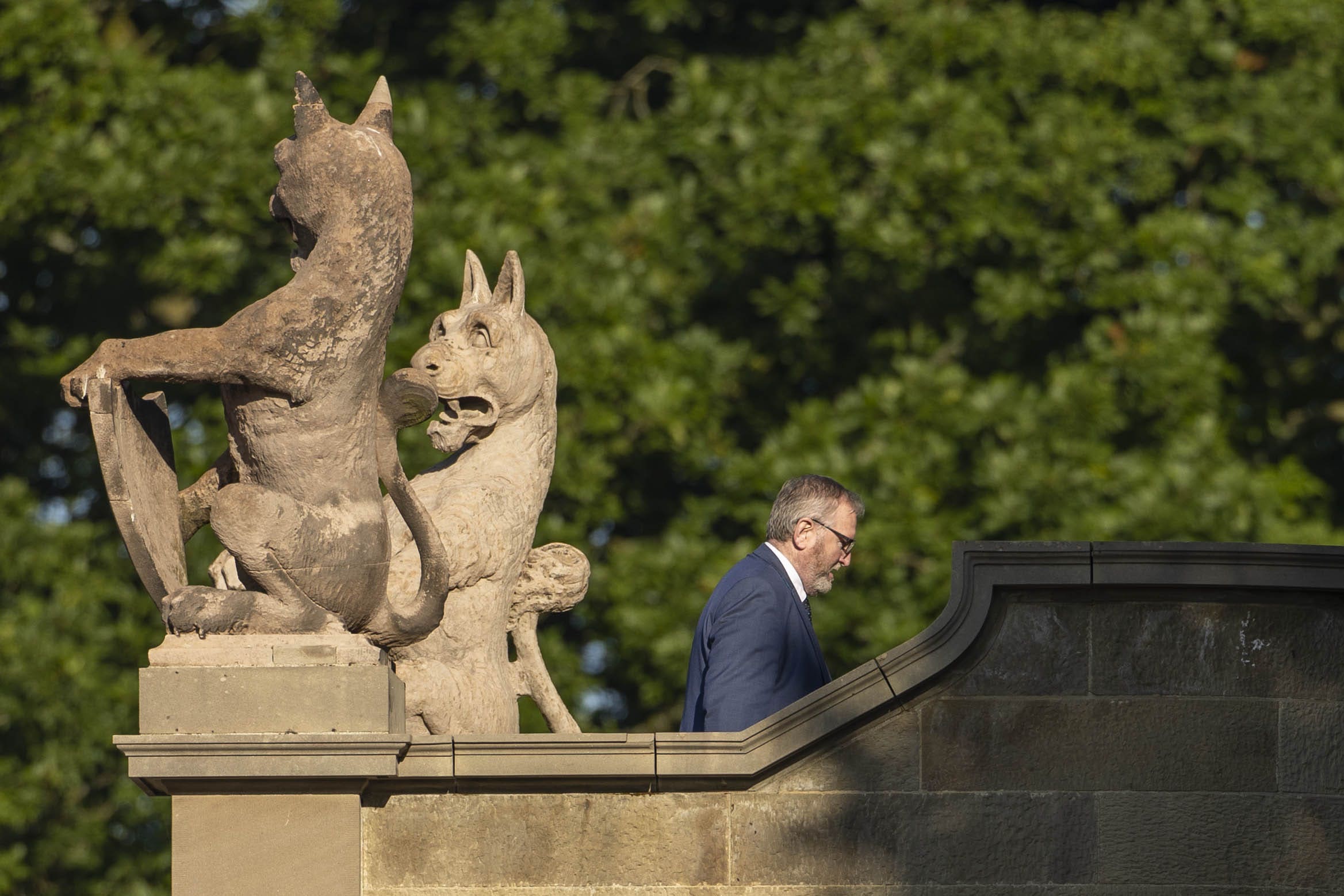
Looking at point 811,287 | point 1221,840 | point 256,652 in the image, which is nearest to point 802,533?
point 1221,840

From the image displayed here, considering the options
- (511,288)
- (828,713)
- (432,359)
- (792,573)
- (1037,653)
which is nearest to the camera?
(828,713)

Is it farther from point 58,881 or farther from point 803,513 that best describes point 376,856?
point 58,881

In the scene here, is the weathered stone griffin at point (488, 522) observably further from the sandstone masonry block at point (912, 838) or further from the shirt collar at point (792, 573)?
the sandstone masonry block at point (912, 838)

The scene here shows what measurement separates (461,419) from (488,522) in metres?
0.41

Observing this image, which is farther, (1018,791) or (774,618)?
(774,618)

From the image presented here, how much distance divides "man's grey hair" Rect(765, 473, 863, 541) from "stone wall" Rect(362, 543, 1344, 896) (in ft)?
2.67

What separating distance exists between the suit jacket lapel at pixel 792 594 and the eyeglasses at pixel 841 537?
0.56 feet

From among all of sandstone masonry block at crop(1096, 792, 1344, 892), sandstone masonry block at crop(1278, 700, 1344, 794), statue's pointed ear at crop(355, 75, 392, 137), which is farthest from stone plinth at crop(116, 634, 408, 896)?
sandstone masonry block at crop(1278, 700, 1344, 794)

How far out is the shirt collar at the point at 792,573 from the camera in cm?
582

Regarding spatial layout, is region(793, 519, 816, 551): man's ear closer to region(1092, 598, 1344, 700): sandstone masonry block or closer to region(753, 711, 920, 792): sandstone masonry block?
region(753, 711, 920, 792): sandstone masonry block

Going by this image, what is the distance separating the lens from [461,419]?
6.03m

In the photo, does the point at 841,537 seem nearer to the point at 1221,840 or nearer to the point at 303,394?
the point at 1221,840

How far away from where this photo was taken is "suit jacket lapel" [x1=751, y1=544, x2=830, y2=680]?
18.7 feet

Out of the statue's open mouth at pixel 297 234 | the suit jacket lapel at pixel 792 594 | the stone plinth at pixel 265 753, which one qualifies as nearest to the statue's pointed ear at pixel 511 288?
the statue's open mouth at pixel 297 234
